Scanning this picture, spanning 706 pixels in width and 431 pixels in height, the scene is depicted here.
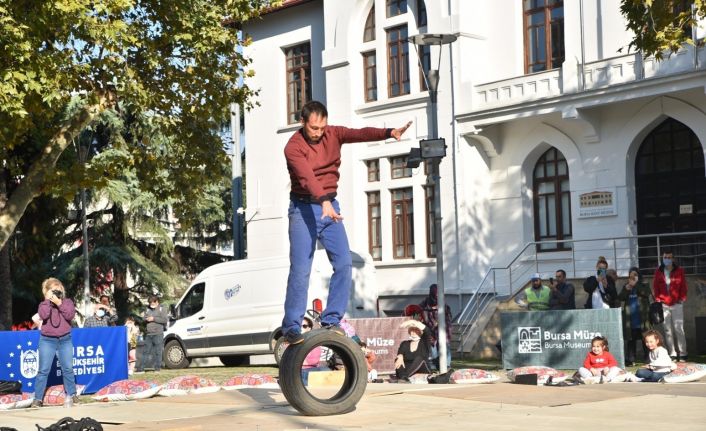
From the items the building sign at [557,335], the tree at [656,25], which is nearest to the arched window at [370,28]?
the building sign at [557,335]

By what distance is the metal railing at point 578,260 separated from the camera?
88.6 feet

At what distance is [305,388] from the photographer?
31.0ft

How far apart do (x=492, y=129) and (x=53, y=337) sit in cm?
1842

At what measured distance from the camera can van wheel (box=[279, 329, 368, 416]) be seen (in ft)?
30.7

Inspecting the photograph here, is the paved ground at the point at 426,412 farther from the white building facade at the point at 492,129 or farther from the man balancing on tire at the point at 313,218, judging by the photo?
the white building facade at the point at 492,129

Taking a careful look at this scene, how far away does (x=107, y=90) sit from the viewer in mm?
22453

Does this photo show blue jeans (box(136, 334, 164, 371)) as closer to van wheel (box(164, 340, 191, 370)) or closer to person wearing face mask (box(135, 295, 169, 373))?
person wearing face mask (box(135, 295, 169, 373))

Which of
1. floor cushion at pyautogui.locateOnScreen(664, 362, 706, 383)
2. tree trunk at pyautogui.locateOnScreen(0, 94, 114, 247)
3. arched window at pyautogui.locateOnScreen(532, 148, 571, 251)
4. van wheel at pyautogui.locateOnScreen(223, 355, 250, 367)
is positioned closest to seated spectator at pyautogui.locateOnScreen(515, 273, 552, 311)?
arched window at pyautogui.locateOnScreen(532, 148, 571, 251)

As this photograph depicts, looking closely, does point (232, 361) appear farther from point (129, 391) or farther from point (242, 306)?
point (129, 391)

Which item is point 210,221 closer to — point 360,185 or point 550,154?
point 360,185

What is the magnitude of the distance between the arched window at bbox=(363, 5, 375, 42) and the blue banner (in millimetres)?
18282

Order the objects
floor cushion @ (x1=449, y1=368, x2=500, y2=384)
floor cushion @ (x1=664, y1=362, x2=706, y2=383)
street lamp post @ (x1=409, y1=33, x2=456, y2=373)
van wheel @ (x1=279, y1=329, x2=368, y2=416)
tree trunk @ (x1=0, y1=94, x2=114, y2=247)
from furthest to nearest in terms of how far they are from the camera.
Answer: tree trunk @ (x1=0, y1=94, x2=114, y2=247), street lamp post @ (x1=409, y1=33, x2=456, y2=373), floor cushion @ (x1=664, y1=362, x2=706, y2=383), floor cushion @ (x1=449, y1=368, x2=500, y2=384), van wheel @ (x1=279, y1=329, x2=368, y2=416)

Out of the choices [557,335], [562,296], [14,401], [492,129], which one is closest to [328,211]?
[14,401]

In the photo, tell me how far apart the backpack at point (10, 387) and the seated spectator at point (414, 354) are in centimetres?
545
